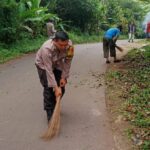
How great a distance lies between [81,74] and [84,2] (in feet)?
57.2

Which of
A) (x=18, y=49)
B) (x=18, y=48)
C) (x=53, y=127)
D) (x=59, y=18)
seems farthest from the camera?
(x=59, y=18)

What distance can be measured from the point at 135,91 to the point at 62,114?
7.12ft

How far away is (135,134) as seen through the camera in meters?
6.57

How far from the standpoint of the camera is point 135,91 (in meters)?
9.21

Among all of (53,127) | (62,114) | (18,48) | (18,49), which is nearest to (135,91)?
(62,114)

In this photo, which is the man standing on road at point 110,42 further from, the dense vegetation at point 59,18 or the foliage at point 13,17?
the foliage at point 13,17

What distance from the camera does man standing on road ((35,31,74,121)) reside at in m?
6.74

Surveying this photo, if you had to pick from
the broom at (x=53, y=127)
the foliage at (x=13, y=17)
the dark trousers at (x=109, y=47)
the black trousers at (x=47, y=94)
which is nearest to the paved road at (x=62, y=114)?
the broom at (x=53, y=127)

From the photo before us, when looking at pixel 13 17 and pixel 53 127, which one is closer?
pixel 53 127

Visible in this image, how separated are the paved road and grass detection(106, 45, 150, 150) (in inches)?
16.3

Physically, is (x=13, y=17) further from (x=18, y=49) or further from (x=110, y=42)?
(x=110, y=42)

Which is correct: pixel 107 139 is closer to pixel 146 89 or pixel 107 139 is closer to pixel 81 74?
pixel 146 89

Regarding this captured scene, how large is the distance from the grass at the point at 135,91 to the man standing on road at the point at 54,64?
1422mm

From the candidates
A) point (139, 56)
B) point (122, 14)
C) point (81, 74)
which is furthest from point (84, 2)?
point (81, 74)
